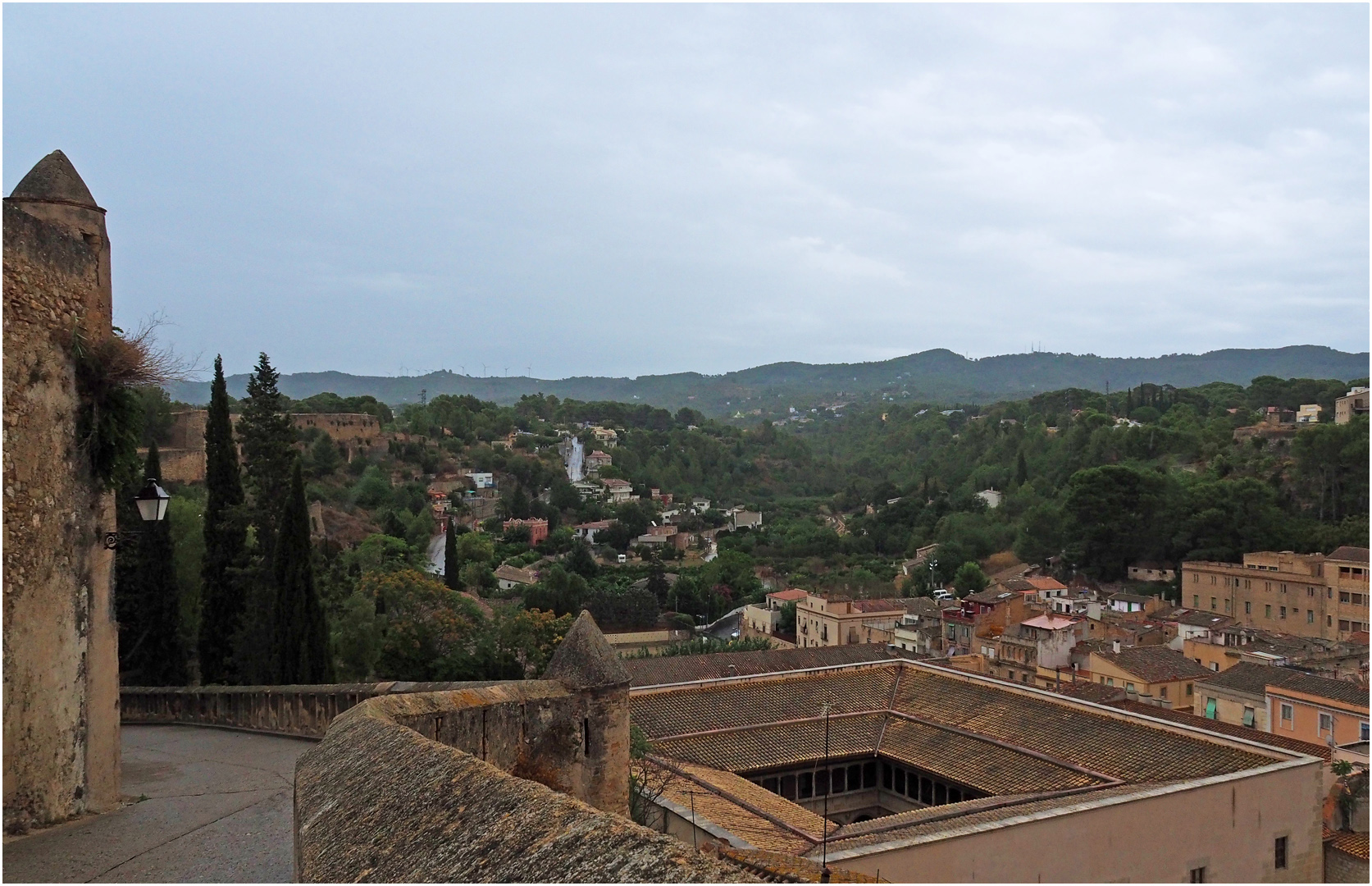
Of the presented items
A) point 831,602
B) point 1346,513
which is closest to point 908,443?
point 1346,513

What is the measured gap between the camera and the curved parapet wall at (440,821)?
9.05 feet

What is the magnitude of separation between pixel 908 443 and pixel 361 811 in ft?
506

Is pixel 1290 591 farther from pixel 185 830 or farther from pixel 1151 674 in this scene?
pixel 185 830

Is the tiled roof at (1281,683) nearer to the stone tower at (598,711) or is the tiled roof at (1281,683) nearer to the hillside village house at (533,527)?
the stone tower at (598,711)

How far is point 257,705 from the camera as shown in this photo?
1076cm

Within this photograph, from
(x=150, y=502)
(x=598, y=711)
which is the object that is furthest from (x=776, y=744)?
(x=150, y=502)

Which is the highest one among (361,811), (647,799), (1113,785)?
(361,811)

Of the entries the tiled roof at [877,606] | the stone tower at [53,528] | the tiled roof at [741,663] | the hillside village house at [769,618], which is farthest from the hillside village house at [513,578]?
the stone tower at [53,528]

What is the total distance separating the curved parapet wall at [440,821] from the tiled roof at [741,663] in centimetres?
2467

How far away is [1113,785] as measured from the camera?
663 inches

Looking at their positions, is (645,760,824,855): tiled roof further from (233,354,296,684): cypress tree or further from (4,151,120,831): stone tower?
(4,151,120,831): stone tower

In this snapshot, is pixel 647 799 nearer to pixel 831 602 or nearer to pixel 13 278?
pixel 13 278

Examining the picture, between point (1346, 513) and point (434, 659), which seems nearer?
point (434, 659)

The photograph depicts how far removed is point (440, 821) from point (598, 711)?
3825mm
